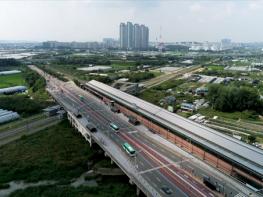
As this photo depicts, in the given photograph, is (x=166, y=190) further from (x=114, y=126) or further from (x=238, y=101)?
(x=238, y=101)

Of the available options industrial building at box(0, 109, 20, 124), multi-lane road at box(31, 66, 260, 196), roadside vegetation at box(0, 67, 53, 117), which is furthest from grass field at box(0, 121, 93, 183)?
roadside vegetation at box(0, 67, 53, 117)

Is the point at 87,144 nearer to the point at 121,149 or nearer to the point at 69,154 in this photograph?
the point at 69,154

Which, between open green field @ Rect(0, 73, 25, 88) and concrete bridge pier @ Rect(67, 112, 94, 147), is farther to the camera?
open green field @ Rect(0, 73, 25, 88)

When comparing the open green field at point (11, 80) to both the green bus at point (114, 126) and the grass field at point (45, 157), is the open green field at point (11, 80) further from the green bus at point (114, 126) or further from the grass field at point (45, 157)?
the green bus at point (114, 126)

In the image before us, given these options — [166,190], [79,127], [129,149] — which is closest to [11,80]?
[79,127]

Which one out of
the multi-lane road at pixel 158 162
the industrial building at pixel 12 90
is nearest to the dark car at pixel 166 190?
the multi-lane road at pixel 158 162

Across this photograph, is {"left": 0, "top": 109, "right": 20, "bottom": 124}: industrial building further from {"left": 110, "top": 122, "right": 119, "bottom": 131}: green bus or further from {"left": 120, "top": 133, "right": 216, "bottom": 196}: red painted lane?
{"left": 120, "top": 133, "right": 216, "bottom": 196}: red painted lane

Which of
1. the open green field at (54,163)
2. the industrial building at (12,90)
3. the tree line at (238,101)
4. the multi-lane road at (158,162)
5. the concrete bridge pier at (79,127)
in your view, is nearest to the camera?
the multi-lane road at (158,162)
